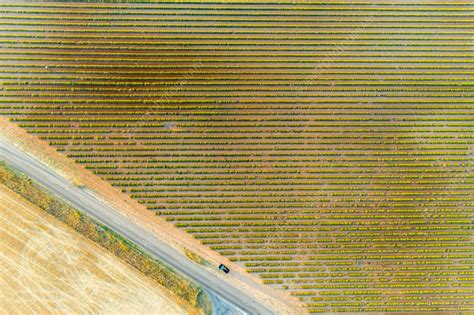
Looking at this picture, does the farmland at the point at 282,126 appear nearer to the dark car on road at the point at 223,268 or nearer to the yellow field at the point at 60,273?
the dark car on road at the point at 223,268

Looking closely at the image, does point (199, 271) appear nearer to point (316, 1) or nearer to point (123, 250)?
point (123, 250)

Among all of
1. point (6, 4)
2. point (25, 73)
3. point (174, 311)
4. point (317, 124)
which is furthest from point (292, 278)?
point (6, 4)

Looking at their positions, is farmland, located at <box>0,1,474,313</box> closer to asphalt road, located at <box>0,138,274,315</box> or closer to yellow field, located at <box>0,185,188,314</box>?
asphalt road, located at <box>0,138,274,315</box>

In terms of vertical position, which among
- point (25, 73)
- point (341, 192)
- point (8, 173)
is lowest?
point (8, 173)

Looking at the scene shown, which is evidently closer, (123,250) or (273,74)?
(123,250)

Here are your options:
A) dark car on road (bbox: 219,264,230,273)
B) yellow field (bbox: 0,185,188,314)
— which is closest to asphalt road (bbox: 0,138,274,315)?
dark car on road (bbox: 219,264,230,273)

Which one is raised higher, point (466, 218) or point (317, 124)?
point (317, 124)

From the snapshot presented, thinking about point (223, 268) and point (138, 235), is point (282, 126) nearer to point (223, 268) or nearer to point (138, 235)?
point (223, 268)

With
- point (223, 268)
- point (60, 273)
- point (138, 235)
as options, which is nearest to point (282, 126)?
point (223, 268)
